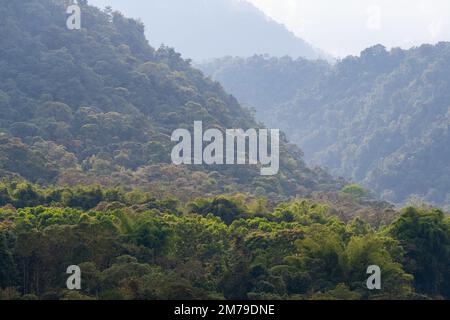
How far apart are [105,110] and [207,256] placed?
131 feet

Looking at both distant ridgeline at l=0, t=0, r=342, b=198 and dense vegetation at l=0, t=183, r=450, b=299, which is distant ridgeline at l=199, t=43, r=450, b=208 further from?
dense vegetation at l=0, t=183, r=450, b=299

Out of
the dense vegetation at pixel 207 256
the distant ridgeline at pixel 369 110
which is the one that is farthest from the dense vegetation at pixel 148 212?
the distant ridgeline at pixel 369 110

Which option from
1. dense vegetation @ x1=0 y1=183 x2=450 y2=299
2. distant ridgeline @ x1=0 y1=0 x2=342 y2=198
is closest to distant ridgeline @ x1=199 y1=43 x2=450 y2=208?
distant ridgeline @ x1=0 y1=0 x2=342 y2=198

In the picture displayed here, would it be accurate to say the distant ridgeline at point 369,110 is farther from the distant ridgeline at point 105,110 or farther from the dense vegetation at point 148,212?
the dense vegetation at point 148,212

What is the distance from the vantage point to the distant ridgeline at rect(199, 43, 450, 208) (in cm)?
10731

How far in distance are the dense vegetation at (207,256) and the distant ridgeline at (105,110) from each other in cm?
1666

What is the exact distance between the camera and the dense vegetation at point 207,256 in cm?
2922

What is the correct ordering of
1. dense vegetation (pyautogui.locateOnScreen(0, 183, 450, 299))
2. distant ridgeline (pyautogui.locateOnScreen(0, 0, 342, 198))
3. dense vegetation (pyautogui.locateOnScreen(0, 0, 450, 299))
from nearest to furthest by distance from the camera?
dense vegetation (pyautogui.locateOnScreen(0, 183, 450, 299)) → dense vegetation (pyautogui.locateOnScreen(0, 0, 450, 299)) → distant ridgeline (pyautogui.locateOnScreen(0, 0, 342, 198))

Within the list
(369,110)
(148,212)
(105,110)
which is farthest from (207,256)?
(369,110)

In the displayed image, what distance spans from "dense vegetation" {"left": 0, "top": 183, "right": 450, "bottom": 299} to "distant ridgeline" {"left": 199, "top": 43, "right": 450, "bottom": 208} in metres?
64.0

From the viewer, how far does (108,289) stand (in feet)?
94.1
